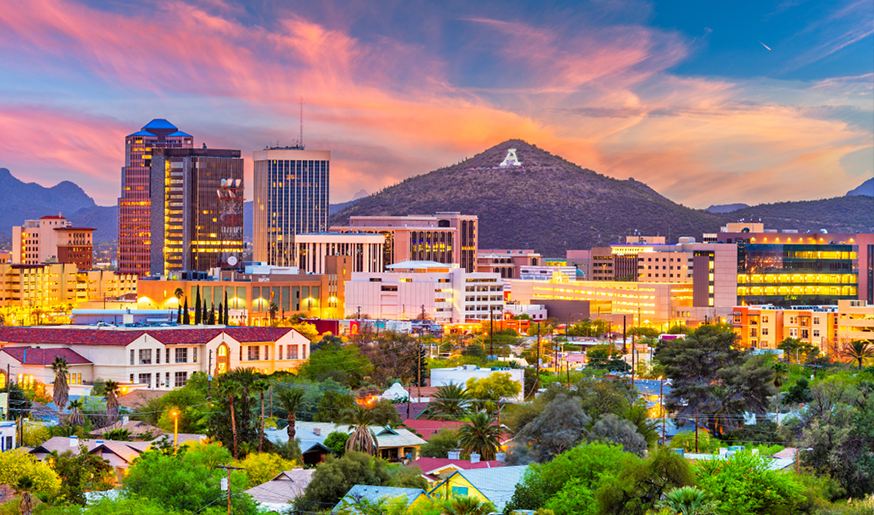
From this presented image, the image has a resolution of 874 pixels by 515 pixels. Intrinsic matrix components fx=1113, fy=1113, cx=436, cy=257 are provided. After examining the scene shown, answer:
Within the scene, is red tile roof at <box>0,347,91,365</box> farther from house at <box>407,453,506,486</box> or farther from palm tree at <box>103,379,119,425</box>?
house at <box>407,453,506,486</box>

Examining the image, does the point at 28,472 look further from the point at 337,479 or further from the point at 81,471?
the point at 337,479

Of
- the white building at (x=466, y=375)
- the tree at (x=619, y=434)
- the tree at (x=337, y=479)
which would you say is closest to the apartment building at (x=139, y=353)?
the white building at (x=466, y=375)

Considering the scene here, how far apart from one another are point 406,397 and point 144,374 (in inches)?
911

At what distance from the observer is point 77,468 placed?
5347 cm

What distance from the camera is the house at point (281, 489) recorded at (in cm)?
5154

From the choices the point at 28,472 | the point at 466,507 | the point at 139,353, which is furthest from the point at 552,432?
the point at 139,353

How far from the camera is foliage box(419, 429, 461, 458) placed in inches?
2638

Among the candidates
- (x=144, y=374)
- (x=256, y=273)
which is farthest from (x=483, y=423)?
(x=256, y=273)

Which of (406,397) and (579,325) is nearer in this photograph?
(406,397)

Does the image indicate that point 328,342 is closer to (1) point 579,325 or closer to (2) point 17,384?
(2) point 17,384

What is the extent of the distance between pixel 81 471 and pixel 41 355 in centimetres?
4285

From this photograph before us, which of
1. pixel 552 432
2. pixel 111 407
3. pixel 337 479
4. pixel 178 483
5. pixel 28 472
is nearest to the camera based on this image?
pixel 178 483

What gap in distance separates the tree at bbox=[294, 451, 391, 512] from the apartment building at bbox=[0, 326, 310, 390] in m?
46.5

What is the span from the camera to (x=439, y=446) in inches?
2657
